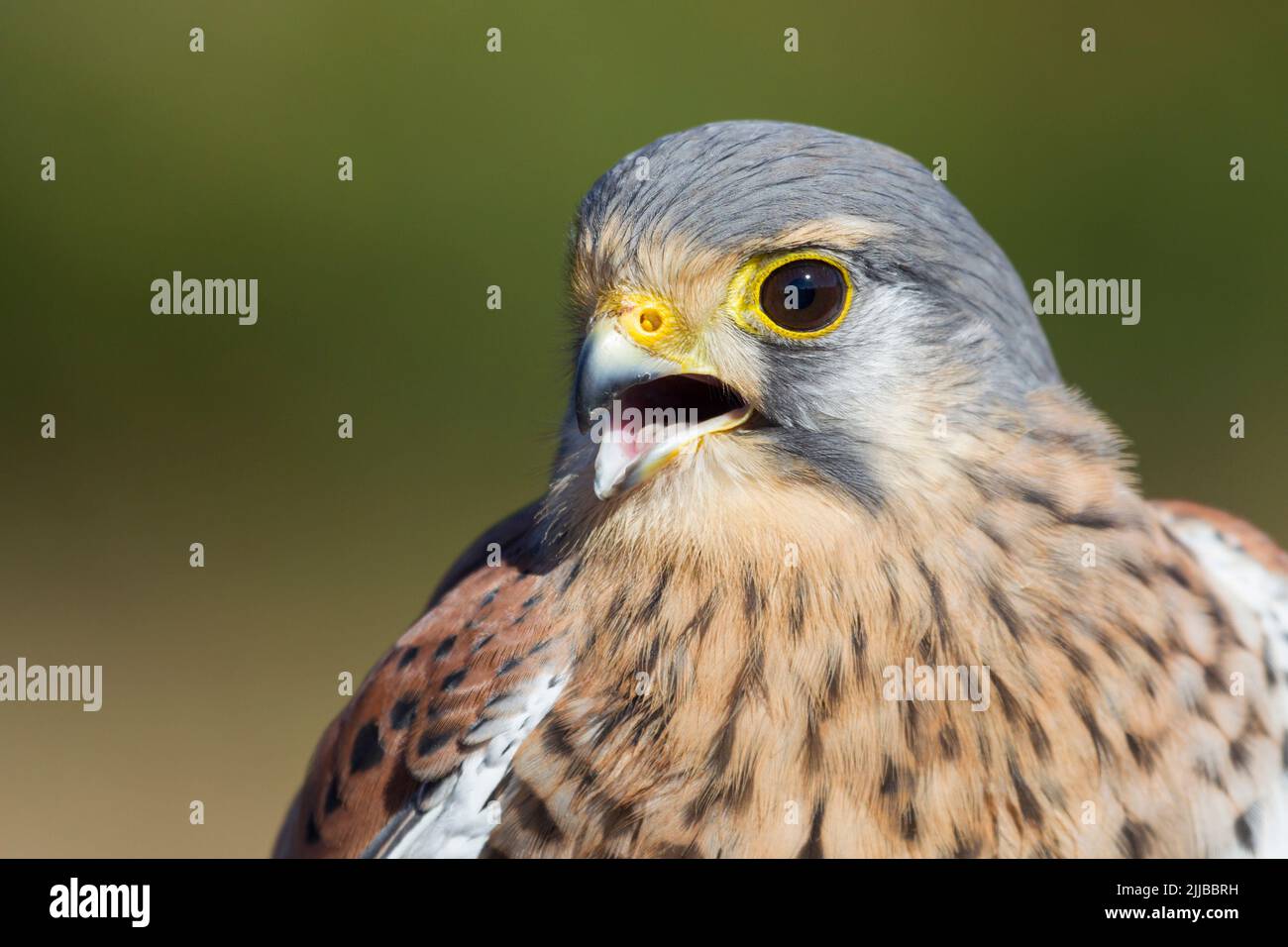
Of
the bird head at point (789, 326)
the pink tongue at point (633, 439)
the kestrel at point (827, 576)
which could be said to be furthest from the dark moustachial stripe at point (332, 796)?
the pink tongue at point (633, 439)

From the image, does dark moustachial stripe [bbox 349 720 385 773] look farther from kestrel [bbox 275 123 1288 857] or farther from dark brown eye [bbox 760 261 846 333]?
dark brown eye [bbox 760 261 846 333]

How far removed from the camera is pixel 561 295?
8.68 ft

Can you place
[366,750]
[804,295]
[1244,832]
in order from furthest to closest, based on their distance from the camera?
[366,750] → [1244,832] → [804,295]

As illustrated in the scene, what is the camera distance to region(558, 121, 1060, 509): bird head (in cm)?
216

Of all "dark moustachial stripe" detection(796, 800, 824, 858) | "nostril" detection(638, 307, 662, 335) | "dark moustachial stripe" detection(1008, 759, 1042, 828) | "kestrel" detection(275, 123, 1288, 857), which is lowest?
"dark moustachial stripe" detection(796, 800, 824, 858)

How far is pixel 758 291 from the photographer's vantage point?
2.19 metres

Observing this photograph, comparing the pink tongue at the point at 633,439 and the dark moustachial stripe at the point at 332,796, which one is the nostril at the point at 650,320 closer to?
the pink tongue at the point at 633,439

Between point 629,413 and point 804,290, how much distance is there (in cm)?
37

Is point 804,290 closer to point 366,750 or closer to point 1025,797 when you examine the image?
point 1025,797

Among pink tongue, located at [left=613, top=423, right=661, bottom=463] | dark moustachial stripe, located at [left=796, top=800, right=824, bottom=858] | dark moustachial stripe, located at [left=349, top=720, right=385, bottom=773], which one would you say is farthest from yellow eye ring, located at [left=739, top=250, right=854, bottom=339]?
dark moustachial stripe, located at [left=349, top=720, right=385, bottom=773]

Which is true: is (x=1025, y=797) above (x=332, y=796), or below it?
Answer: above

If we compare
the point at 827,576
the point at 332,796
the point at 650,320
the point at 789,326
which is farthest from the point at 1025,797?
the point at 332,796

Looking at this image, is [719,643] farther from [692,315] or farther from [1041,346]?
[1041,346]

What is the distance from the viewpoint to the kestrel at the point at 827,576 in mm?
2174
